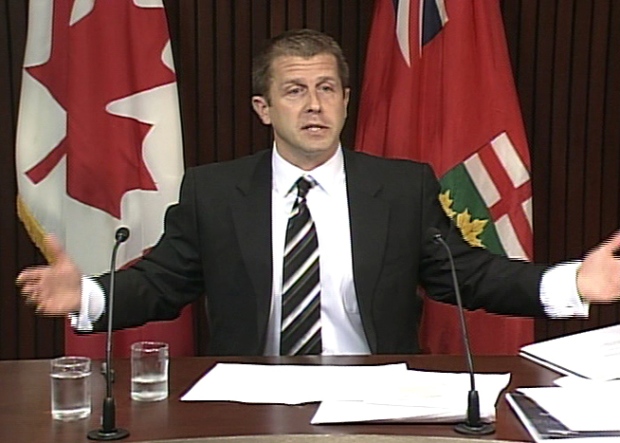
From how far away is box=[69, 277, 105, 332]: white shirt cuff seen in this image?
201cm

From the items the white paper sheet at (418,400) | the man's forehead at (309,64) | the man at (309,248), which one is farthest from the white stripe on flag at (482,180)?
the white paper sheet at (418,400)

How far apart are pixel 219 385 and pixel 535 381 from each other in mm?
610

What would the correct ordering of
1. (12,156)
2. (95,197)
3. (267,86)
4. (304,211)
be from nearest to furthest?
(304,211)
(267,86)
(95,197)
(12,156)

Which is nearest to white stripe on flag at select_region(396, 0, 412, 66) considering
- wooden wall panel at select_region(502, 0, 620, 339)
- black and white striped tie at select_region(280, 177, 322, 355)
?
wooden wall panel at select_region(502, 0, 620, 339)

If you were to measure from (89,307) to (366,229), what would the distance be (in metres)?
0.75

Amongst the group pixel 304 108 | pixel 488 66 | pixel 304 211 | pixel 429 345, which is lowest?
pixel 429 345

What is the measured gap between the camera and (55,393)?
1.52 m

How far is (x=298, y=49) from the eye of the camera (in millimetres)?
2436

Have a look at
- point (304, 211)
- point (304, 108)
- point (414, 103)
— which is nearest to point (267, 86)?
point (304, 108)

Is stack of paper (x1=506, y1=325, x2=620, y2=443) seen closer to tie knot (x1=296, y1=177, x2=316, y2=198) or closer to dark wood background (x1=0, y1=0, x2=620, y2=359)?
tie knot (x1=296, y1=177, x2=316, y2=198)

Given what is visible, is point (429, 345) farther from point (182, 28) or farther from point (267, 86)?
point (182, 28)

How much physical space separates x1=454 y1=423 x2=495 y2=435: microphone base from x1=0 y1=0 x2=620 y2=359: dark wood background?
6.56 feet

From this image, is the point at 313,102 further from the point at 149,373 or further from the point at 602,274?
the point at 149,373

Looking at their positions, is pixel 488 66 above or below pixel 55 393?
above
